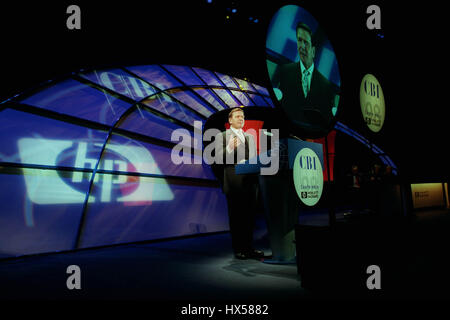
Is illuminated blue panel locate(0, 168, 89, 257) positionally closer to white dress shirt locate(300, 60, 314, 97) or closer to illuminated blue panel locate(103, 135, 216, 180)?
illuminated blue panel locate(103, 135, 216, 180)

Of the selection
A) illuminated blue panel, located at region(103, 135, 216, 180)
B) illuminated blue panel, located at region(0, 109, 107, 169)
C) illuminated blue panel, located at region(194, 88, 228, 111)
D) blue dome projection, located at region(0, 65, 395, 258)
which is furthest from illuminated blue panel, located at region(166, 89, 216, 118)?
illuminated blue panel, located at region(0, 109, 107, 169)

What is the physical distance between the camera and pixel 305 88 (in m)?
3.47

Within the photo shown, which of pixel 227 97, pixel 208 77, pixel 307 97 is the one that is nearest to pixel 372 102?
pixel 307 97

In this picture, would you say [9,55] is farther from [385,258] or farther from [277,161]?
[385,258]

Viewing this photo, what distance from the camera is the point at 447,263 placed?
12.0 feet

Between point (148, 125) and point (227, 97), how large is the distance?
17.8ft

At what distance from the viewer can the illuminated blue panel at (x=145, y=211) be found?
7090mm

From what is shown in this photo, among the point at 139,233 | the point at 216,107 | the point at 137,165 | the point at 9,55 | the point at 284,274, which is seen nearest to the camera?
the point at 284,274

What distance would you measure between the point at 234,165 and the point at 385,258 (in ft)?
8.79

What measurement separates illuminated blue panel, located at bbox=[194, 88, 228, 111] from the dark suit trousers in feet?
26.0

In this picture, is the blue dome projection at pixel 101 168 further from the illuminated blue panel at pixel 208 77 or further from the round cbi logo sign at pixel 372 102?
the illuminated blue panel at pixel 208 77

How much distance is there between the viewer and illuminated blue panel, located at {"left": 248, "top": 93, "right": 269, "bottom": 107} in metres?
15.2
